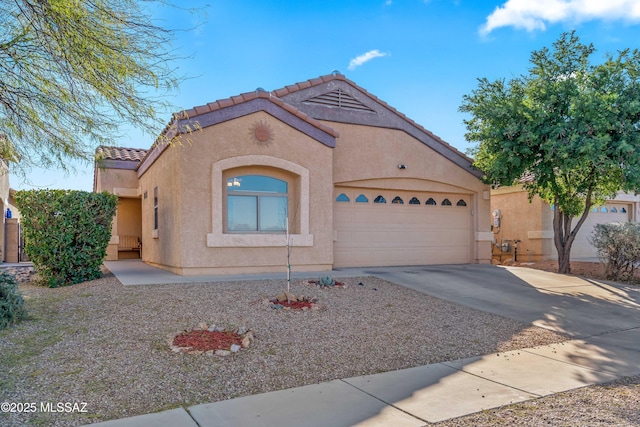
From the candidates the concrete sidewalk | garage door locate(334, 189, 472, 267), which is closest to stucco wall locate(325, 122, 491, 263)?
garage door locate(334, 189, 472, 267)

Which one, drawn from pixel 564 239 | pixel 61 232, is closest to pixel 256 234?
pixel 61 232

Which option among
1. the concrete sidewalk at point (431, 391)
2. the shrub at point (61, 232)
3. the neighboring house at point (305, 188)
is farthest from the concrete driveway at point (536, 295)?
the shrub at point (61, 232)

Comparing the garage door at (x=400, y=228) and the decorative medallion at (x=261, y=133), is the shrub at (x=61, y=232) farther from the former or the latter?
the garage door at (x=400, y=228)

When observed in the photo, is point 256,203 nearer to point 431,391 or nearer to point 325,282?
point 325,282

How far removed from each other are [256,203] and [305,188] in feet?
4.33

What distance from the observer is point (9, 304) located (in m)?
6.88

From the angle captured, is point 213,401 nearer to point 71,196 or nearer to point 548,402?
point 548,402

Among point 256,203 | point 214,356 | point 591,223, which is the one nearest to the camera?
point 214,356

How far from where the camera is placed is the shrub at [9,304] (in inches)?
265

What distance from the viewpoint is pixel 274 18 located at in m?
8.73

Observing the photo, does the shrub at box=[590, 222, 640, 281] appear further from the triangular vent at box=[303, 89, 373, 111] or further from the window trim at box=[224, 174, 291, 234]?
the window trim at box=[224, 174, 291, 234]

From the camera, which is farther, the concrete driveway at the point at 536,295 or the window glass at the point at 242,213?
the window glass at the point at 242,213

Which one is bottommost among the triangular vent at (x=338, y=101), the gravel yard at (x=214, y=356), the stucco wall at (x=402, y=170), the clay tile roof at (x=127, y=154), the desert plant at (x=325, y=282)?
the gravel yard at (x=214, y=356)

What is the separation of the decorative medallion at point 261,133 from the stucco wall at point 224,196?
0.04m
